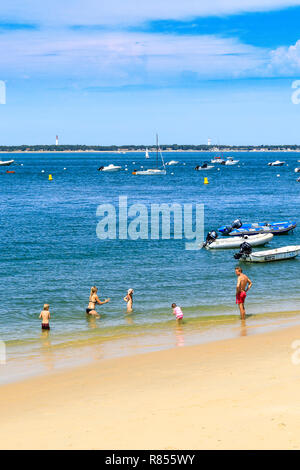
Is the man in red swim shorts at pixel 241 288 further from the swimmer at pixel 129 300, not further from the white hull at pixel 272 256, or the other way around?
the white hull at pixel 272 256

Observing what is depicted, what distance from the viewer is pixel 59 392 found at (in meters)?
14.1

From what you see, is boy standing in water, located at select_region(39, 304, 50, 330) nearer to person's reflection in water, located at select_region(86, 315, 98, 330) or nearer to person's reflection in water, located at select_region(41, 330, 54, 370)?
person's reflection in water, located at select_region(41, 330, 54, 370)

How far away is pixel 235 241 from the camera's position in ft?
143

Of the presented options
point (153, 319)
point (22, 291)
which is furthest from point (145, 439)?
point (22, 291)

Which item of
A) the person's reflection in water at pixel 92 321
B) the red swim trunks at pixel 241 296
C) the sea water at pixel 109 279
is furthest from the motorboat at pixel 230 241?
the red swim trunks at pixel 241 296

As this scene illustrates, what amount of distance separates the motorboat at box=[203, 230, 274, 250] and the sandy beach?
2484 cm

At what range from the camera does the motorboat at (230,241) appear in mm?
42531

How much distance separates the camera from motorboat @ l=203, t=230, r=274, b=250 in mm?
42531

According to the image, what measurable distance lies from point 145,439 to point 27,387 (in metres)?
5.34

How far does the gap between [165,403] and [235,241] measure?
105 feet

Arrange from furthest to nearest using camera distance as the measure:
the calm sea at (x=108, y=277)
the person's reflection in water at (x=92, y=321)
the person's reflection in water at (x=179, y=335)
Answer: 1. the calm sea at (x=108, y=277)
2. the person's reflection in water at (x=92, y=321)
3. the person's reflection in water at (x=179, y=335)

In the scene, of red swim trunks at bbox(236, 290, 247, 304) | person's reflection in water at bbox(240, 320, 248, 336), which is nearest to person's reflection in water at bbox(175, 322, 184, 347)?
person's reflection in water at bbox(240, 320, 248, 336)

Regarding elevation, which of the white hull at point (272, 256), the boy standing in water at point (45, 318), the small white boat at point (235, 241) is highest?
the small white boat at point (235, 241)

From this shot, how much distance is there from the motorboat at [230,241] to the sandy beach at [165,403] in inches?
978
